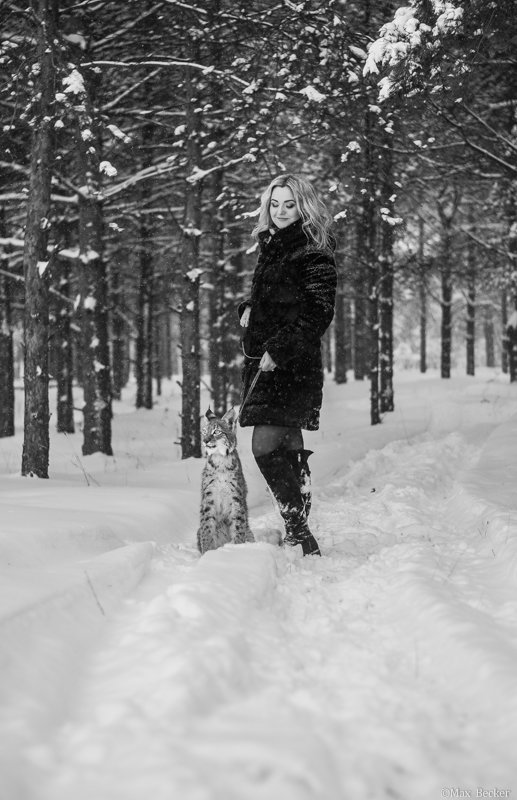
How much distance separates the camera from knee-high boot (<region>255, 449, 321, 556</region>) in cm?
414

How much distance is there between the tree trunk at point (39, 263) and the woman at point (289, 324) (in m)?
4.31

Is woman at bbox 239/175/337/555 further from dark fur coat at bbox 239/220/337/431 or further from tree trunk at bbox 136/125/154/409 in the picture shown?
tree trunk at bbox 136/125/154/409

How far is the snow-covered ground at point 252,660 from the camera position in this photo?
154 centimetres

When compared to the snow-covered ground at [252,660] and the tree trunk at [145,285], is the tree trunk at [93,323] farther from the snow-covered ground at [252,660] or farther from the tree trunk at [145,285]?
the snow-covered ground at [252,660]

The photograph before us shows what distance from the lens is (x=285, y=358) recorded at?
3947mm

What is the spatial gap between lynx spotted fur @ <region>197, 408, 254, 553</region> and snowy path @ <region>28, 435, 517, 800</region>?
0.34 metres

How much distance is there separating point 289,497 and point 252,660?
76.2 inches

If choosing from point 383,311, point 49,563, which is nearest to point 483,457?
point 49,563

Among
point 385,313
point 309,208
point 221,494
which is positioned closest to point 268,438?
point 221,494

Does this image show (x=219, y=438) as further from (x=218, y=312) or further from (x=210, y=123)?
(x=218, y=312)

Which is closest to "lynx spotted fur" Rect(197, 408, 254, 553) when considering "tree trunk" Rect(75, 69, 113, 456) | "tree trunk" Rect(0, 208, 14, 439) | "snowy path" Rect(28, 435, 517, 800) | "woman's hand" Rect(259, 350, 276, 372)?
"snowy path" Rect(28, 435, 517, 800)

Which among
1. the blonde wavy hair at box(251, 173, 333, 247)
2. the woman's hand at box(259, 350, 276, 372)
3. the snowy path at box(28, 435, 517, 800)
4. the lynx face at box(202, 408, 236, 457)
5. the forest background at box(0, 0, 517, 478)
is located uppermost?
the forest background at box(0, 0, 517, 478)

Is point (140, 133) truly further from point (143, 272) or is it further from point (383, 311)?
point (383, 311)

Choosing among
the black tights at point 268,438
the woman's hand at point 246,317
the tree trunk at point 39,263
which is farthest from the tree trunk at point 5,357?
the black tights at point 268,438
